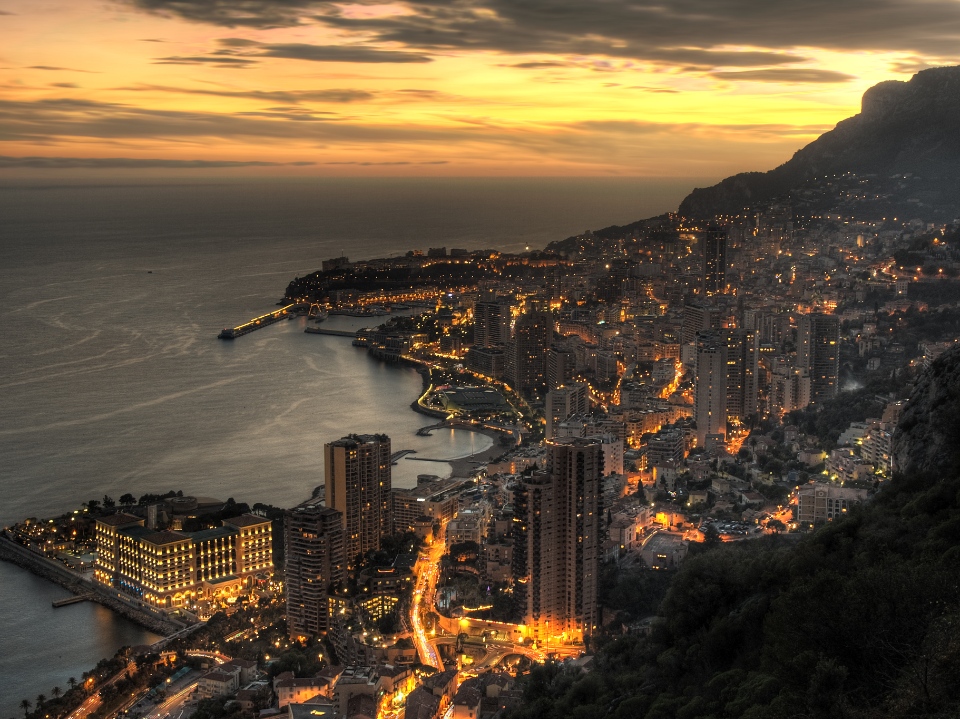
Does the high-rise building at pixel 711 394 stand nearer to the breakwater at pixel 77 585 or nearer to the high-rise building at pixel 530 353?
the high-rise building at pixel 530 353

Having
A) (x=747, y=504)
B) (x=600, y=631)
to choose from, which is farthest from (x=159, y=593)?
(x=747, y=504)

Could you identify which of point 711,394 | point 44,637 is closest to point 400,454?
point 711,394

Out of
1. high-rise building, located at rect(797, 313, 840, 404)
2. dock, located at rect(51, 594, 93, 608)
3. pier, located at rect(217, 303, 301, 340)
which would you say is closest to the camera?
dock, located at rect(51, 594, 93, 608)

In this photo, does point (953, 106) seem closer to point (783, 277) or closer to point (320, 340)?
point (783, 277)

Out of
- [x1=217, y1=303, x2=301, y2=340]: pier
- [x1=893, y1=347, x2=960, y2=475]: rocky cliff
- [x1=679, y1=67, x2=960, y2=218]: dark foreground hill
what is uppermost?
[x1=679, y1=67, x2=960, y2=218]: dark foreground hill

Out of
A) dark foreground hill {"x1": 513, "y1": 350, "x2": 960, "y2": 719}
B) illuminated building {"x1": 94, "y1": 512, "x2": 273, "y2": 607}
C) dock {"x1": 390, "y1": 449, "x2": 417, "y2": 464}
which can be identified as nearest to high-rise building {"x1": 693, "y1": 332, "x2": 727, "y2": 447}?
dock {"x1": 390, "y1": 449, "x2": 417, "y2": 464}

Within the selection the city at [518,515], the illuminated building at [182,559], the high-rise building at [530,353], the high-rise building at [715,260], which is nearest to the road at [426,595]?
the city at [518,515]

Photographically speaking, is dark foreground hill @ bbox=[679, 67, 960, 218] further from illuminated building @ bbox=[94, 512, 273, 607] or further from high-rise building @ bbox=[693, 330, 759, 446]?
illuminated building @ bbox=[94, 512, 273, 607]
